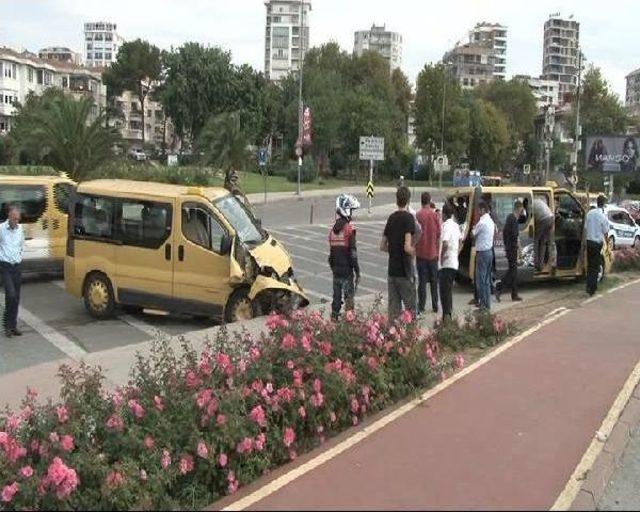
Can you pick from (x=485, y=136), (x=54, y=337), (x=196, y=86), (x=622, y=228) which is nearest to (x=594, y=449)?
(x=54, y=337)

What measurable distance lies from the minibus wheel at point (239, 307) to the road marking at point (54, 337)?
6.95 feet

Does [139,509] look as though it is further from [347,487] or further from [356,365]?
[356,365]

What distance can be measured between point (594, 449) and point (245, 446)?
8.07 feet

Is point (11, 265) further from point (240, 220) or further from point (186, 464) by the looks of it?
point (186, 464)

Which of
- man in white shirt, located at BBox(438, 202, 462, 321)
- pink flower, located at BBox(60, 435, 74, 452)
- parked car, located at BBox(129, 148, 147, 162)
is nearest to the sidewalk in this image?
pink flower, located at BBox(60, 435, 74, 452)

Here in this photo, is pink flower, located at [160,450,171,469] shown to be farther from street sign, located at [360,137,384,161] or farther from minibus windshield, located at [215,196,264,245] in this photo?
street sign, located at [360,137,384,161]

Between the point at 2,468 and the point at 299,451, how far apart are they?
74.2 inches

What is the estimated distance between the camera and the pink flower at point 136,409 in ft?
17.3

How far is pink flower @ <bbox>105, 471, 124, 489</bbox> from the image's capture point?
181 inches

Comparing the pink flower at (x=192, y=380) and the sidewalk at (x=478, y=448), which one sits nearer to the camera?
the sidewalk at (x=478, y=448)

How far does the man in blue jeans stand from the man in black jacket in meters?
8.06

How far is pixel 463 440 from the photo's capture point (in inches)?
219

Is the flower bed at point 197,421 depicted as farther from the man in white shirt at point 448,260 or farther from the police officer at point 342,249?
the police officer at point 342,249

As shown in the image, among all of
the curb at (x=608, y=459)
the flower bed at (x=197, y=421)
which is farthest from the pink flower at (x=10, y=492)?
the curb at (x=608, y=459)
